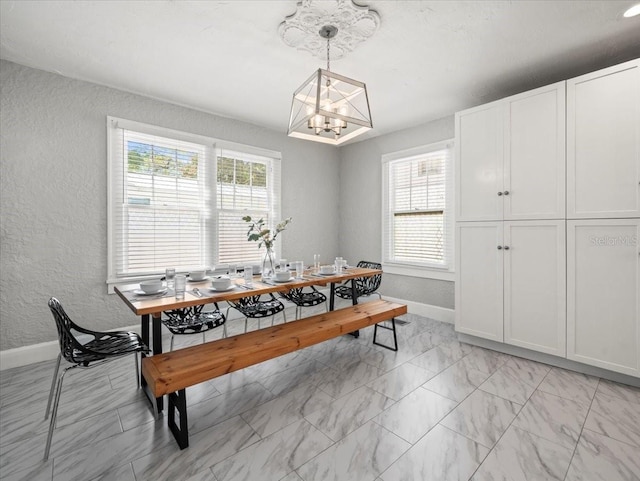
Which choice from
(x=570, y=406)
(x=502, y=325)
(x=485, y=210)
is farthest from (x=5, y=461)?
(x=485, y=210)

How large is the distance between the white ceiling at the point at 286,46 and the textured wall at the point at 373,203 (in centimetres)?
86

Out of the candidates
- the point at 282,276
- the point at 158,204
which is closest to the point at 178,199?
the point at 158,204

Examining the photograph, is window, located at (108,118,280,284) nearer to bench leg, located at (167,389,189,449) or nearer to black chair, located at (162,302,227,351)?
black chair, located at (162,302,227,351)

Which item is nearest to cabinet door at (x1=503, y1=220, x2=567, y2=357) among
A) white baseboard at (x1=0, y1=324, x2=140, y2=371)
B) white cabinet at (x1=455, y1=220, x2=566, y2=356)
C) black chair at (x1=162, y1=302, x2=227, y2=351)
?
white cabinet at (x1=455, y1=220, x2=566, y2=356)

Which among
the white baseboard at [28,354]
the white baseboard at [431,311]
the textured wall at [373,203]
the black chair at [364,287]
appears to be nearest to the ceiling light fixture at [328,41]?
the black chair at [364,287]

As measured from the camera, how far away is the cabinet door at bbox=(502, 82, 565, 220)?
2.70m

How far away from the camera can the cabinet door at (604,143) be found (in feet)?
7.76

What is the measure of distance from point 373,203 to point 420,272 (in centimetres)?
136

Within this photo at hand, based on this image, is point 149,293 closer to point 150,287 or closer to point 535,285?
point 150,287

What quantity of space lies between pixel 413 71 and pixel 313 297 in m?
2.62

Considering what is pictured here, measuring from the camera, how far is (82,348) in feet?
6.28

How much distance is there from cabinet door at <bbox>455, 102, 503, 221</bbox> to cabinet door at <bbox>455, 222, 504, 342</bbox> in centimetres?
16

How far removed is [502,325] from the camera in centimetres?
304

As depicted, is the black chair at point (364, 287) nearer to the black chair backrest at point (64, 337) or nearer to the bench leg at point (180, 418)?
the bench leg at point (180, 418)
